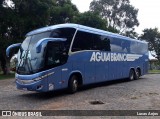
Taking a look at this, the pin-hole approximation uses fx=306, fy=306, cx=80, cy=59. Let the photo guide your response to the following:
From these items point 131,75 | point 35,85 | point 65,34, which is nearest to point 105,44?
point 65,34

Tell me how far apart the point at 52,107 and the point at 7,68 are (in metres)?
27.2

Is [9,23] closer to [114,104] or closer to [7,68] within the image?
[7,68]

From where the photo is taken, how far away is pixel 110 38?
→ 19.3 meters

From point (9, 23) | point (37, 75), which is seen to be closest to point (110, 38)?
point (37, 75)

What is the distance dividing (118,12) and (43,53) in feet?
166

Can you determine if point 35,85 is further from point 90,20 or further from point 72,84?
point 90,20

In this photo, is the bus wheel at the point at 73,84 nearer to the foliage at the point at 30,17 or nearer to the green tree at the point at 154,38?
the foliage at the point at 30,17

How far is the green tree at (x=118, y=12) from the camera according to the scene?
201 ft

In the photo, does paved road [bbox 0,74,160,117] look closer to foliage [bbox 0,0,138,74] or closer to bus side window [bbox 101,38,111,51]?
bus side window [bbox 101,38,111,51]

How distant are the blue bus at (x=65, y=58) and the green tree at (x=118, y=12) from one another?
42072mm

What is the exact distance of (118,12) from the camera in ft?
204

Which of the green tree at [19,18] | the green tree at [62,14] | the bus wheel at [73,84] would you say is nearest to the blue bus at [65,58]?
the bus wheel at [73,84]

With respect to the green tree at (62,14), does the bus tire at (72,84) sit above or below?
below

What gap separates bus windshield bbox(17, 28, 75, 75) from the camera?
13.2 metres
